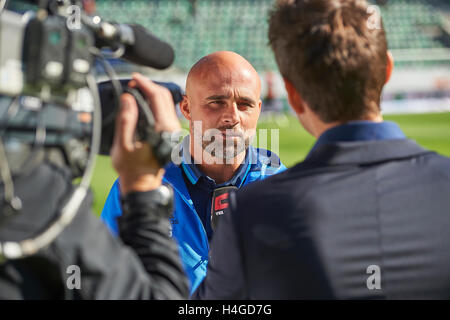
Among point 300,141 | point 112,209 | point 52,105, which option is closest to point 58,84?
point 52,105

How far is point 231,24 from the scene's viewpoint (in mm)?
28156

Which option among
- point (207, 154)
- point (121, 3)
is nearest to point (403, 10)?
point (121, 3)

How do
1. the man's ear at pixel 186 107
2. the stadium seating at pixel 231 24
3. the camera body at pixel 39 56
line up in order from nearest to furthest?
the camera body at pixel 39 56 → the man's ear at pixel 186 107 → the stadium seating at pixel 231 24

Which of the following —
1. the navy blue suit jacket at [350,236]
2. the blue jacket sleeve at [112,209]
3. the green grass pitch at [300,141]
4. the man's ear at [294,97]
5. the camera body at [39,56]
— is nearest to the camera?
the camera body at [39,56]

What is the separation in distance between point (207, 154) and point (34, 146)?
1.45 m

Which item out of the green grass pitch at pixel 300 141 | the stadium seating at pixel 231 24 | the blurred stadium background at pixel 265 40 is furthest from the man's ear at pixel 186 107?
the stadium seating at pixel 231 24

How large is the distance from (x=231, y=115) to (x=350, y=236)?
52.8 inches

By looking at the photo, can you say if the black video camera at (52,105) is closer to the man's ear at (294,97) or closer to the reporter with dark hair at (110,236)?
the reporter with dark hair at (110,236)

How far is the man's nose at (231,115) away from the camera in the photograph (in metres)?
2.44

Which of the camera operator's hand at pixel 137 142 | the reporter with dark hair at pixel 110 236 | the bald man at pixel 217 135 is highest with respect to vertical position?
the bald man at pixel 217 135

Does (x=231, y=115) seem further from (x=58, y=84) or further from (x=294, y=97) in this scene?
(x=58, y=84)

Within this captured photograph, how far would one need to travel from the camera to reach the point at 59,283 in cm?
114
